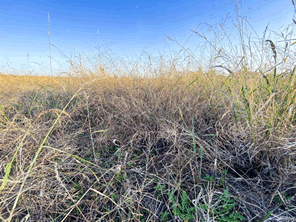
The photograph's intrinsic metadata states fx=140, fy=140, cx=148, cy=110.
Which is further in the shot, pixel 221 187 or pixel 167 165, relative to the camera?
pixel 167 165

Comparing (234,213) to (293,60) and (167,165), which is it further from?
(293,60)

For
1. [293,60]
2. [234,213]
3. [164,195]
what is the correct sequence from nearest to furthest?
[234,213] → [164,195] → [293,60]

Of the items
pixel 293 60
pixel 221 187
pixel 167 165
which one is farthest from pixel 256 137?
pixel 293 60

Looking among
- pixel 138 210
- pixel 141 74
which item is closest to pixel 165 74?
pixel 141 74

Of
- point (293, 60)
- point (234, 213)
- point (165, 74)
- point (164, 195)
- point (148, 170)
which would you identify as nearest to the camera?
point (234, 213)

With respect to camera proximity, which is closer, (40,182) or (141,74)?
(40,182)

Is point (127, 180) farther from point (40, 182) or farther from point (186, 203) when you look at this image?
point (40, 182)

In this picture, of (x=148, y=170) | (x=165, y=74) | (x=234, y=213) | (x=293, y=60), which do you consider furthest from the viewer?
(x=165, y=74)

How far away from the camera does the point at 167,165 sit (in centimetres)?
93

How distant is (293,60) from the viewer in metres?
1.04

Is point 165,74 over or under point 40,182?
over

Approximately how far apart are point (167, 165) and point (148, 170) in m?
0.13

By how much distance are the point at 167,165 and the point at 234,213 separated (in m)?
0.41

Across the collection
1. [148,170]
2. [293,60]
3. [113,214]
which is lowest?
[113,214]
